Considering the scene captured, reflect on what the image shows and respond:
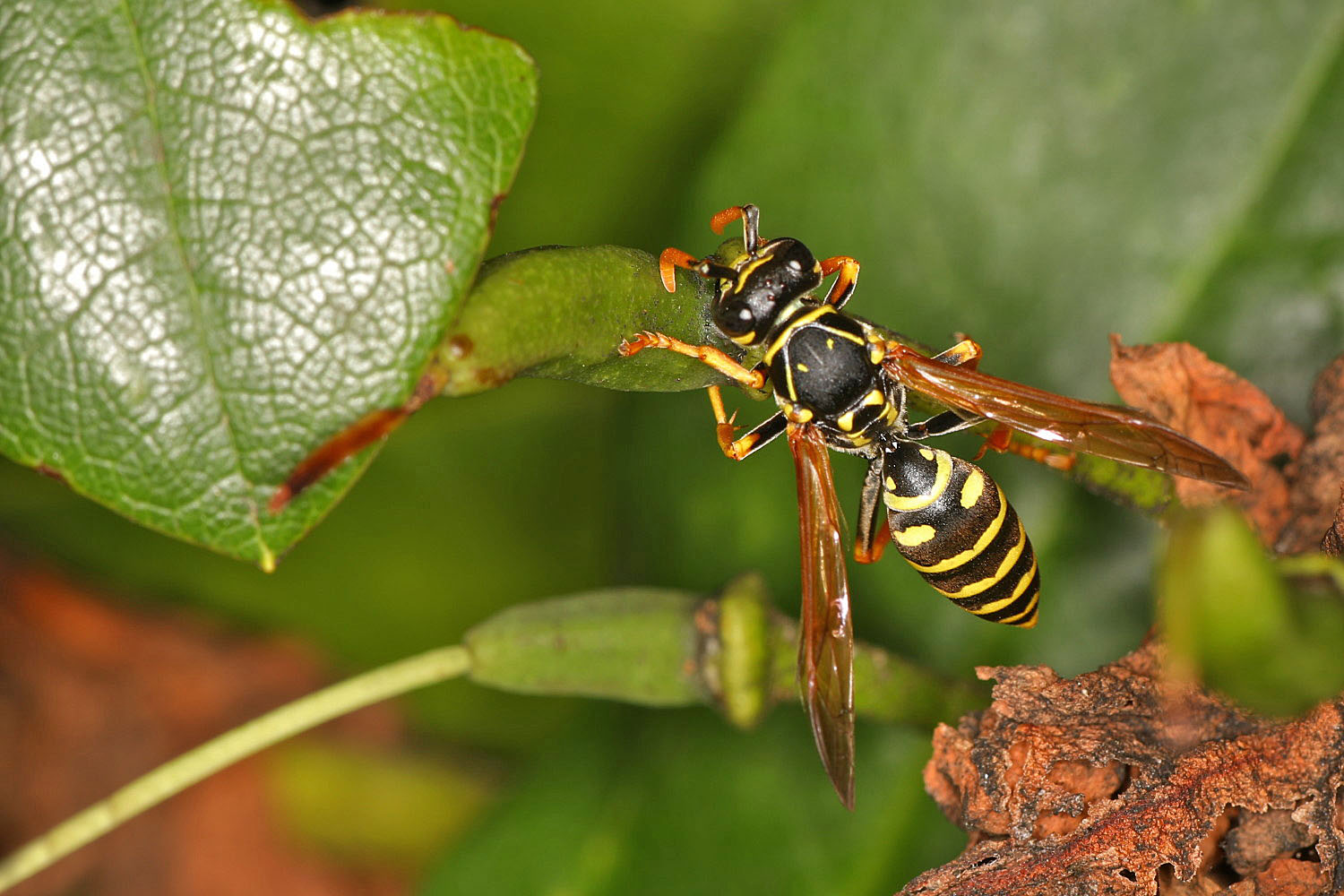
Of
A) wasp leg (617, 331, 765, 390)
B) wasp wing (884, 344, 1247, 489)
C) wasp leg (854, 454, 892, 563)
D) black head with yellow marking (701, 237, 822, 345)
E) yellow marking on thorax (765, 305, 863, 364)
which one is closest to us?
wasp leg (617, 331, 765, 390)

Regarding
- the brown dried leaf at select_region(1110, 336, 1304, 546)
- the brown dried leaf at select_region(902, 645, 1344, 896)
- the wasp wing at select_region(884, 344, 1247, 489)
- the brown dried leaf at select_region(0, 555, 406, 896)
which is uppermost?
the brown dried leaf at select_region(1110, 336, 1304, 546)

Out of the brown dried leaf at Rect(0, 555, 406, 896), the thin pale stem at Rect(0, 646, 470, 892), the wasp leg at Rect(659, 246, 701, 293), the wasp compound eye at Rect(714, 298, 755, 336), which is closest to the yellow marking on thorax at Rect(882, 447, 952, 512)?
the wasp compound eye at Rect(714, 298, 755, 336)

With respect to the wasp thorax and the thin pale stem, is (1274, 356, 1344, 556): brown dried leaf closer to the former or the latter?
the wasp thorax

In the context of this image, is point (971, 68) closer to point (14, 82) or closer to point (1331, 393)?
point (1331, 393)

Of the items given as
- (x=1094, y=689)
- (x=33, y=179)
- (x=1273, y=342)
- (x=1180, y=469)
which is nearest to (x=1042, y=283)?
(x=1273, y=342)

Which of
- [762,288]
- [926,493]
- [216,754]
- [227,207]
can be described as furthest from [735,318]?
[216,754]

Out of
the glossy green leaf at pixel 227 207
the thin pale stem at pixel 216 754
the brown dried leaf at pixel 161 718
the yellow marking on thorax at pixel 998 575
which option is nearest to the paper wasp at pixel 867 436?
the yellow marking on thorax at pixel 998 575

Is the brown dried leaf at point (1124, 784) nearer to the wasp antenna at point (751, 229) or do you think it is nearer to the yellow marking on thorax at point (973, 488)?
the yellow marking on thorax at point (973, 488)
